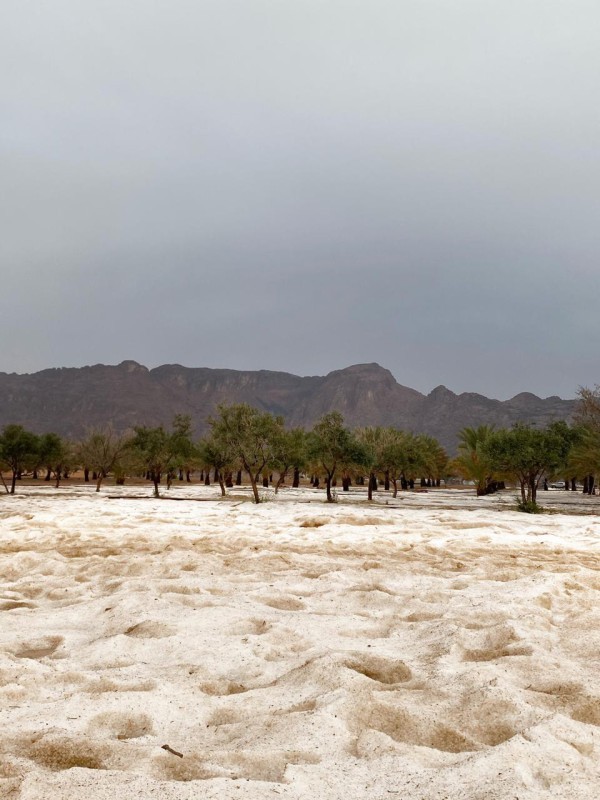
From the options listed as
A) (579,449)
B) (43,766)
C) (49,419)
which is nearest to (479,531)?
(43,766)

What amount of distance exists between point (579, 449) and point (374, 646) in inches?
1169

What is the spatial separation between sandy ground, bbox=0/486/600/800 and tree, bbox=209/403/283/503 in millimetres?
20907

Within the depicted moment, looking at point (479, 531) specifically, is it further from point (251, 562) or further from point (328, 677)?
point (328, 677)

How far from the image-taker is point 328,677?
3.95m

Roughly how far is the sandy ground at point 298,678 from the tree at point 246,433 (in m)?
20.9

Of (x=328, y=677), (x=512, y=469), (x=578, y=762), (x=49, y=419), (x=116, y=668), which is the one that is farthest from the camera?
(x=49, y=419)

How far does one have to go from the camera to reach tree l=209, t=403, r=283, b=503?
30.3 metres

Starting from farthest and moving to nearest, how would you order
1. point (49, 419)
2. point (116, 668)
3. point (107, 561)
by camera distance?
point (49, 419) → point (107, 561) → point (116, 668)

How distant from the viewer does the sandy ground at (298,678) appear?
264cm

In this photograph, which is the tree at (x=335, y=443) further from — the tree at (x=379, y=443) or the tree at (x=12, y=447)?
the tree at (x=12, y=447)

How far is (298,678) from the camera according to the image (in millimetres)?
4055

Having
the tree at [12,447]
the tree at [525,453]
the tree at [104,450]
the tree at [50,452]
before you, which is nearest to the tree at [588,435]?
the tree at [525,453]

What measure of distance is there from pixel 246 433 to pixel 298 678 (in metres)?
26.4

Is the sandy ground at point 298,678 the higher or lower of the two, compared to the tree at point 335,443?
lower
